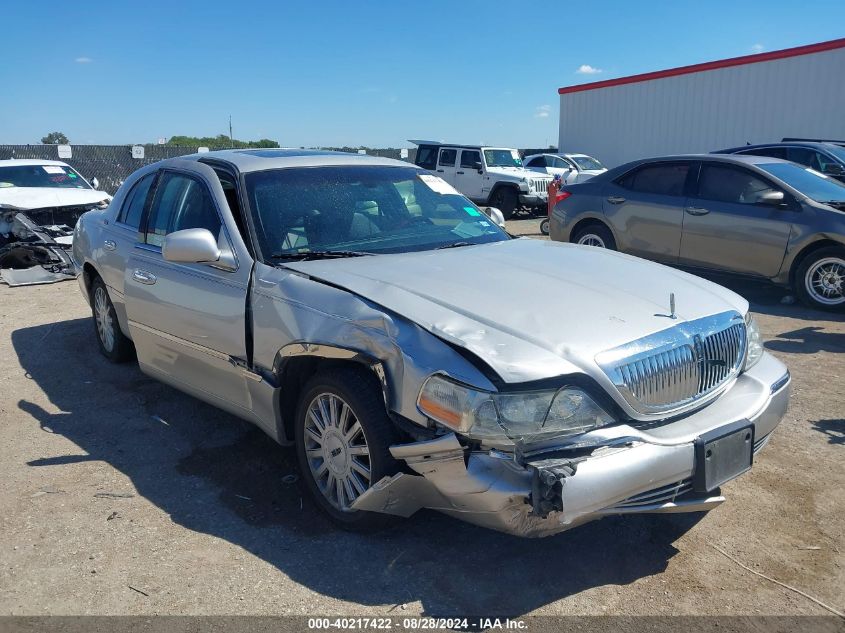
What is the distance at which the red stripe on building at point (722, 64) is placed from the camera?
1930 centimetres

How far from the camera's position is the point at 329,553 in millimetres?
3311

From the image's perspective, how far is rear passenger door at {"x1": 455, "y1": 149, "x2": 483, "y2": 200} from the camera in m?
19.2

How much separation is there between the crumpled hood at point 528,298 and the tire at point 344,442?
1.29ft

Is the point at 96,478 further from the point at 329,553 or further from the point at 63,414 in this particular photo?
the point at 329,553

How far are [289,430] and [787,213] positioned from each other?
635 cm

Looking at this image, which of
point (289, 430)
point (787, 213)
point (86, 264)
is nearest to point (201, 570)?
point (289, 430)

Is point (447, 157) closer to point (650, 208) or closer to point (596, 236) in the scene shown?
point (596, 236)

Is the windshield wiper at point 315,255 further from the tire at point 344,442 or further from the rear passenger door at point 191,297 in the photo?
the tire at point 344,442

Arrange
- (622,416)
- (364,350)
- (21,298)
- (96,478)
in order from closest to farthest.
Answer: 1. (622,416)
2. (364,350)
3. (96,478)
4. (21,298)

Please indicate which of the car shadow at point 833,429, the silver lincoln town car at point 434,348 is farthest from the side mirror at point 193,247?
the car shadow at point 833,429

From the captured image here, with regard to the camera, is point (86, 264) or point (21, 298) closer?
point (86, 264)

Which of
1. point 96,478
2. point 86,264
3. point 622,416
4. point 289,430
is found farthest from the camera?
point 86,264

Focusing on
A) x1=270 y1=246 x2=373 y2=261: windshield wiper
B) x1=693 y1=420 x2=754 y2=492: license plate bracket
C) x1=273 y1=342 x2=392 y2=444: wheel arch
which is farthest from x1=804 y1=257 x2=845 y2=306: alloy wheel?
x1=273 y1=342 x2=392 y2=444: wheel arch

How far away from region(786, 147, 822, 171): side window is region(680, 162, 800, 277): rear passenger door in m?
4.44
